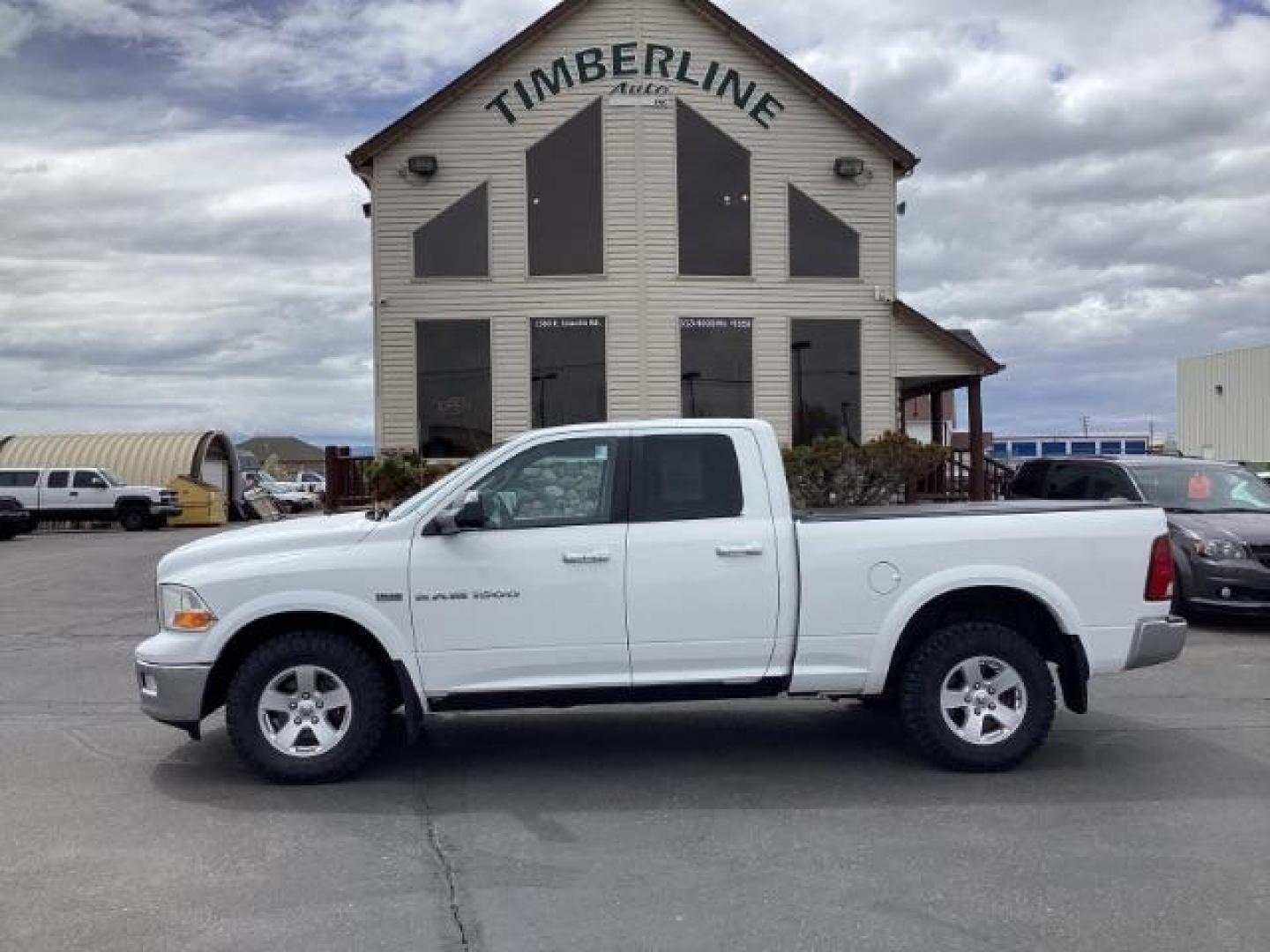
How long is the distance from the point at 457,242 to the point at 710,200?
381cm

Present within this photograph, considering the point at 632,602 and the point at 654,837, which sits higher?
the point at 632,602

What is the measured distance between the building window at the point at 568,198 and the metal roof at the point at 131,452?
88.7ft

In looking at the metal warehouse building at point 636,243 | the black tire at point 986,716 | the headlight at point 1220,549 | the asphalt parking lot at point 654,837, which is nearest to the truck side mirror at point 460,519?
the asphalt parking lot at point 654,837

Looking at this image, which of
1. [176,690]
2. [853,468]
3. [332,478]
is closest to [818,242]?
[853,468]

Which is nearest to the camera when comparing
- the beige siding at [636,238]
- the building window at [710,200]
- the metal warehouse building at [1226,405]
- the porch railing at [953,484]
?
the beige siding at [636,238]

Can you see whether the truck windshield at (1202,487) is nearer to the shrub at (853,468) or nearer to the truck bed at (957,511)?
the shrub at (853,468)

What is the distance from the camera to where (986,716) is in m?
6.81

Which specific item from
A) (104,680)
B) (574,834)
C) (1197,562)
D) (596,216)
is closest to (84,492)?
(596,216)

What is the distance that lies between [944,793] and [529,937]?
2654 mm

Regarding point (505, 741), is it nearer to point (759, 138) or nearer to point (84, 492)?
point (759, 138)

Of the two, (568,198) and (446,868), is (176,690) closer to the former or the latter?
(446,868)

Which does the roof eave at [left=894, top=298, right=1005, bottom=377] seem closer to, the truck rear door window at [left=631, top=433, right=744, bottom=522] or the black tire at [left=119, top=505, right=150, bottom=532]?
the truck rear door window at [left=631, top=433, right=744, bottom=522]

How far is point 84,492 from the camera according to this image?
38.2 m

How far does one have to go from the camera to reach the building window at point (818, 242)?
778 inches
